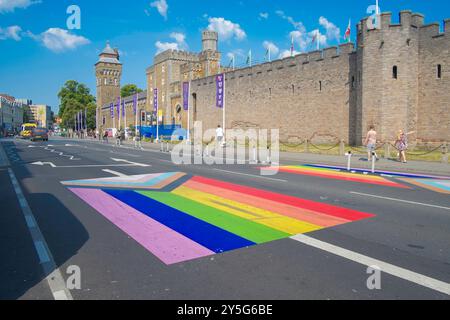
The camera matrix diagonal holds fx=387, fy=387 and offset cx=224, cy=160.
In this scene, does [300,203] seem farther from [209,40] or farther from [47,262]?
[209,40]

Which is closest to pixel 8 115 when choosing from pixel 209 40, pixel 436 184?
pixel 209 40

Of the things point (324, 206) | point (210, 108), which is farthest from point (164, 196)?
point (210, 108)

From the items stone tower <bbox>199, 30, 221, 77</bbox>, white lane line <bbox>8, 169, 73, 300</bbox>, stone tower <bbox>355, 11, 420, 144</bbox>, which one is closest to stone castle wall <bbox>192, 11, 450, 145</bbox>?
stone tower <bbox>355, 11, 420, 144</bbox>

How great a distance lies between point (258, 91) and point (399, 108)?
17342 millimetres

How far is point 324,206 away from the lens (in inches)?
324

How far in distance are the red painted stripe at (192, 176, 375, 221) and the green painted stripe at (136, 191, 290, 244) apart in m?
1.75

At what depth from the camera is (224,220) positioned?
6.94 m

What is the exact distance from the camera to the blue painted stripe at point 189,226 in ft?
17.9

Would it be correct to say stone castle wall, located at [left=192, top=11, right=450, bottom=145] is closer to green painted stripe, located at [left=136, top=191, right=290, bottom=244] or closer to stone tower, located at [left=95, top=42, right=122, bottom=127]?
green painted stripe, located at [left=136, top=191, right=290, bottom=244]

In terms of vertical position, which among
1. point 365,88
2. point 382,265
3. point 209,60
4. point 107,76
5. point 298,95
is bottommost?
point 382,265

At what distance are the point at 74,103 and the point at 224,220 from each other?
366ft

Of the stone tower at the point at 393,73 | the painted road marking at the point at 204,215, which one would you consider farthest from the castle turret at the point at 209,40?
the painted road marking at the point at 204,215

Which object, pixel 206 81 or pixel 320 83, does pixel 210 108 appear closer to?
pixel 206 81

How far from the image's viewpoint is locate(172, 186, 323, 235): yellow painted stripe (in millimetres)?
6398
